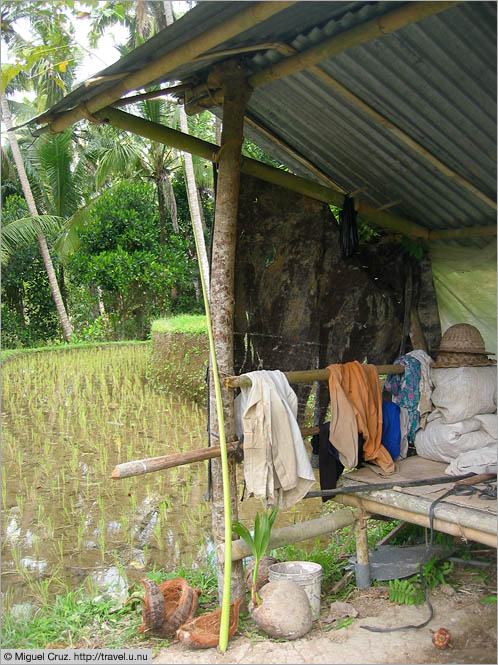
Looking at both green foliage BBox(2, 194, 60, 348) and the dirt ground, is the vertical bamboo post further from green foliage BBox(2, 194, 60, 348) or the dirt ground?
green foliage BBox(2, 194, 60, 348)

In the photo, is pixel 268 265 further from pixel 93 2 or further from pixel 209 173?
pixel 209 173

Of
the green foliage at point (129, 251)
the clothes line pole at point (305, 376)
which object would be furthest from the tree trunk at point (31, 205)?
the clothes line pole at point (305, 376)

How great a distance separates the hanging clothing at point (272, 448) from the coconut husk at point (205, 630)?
0.53 m

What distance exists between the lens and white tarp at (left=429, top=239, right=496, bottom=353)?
354 cm

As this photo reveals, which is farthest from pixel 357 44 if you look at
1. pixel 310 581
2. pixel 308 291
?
pixel 310 581

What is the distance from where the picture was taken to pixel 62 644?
8.67ft

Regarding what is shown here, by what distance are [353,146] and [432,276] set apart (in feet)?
3.59

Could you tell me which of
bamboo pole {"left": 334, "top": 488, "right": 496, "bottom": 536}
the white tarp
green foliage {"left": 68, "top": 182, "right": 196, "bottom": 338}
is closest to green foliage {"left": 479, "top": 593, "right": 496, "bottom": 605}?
bamboo pole {"left": 334, "top": 488, "right": 496, "bottom": 536}

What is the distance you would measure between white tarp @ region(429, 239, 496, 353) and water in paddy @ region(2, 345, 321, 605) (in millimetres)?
1883

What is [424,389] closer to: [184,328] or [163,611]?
[163,611]

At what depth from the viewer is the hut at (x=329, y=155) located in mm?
2379

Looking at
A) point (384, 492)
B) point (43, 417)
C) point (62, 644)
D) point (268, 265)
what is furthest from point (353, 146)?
point (43, 417)

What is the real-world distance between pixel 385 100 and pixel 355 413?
61.7 inches

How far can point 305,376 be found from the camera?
306 centimetres
